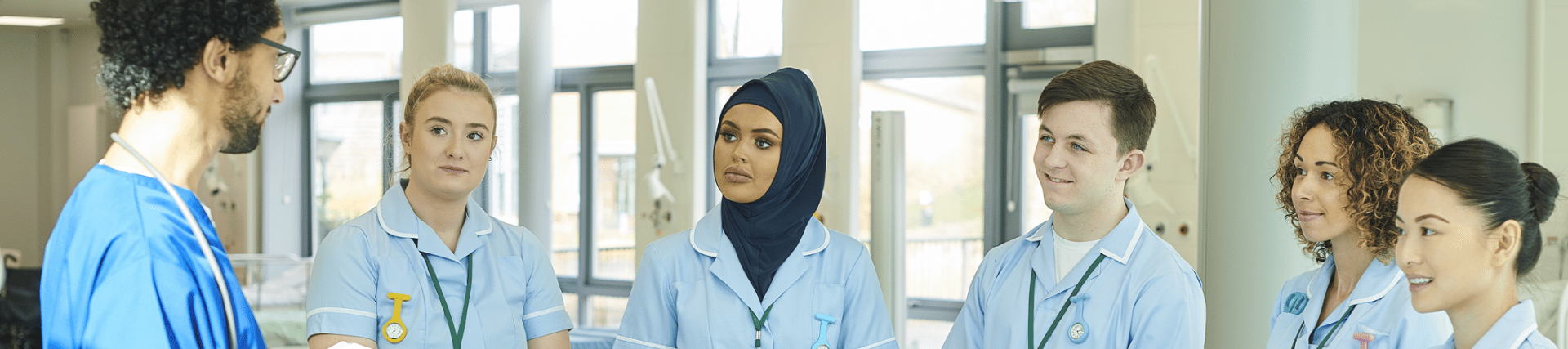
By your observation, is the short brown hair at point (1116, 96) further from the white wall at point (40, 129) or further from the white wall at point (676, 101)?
the white wall at point (676, 101)

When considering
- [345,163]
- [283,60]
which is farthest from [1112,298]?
[345,163]

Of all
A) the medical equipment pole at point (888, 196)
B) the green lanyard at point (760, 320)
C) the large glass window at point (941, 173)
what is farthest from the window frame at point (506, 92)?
the green lanyard at point (760, 320)

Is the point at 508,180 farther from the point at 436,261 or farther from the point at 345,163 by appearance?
the point at 436,261

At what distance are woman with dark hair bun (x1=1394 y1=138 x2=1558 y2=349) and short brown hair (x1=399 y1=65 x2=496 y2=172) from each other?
1.51 m

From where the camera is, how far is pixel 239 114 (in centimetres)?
105

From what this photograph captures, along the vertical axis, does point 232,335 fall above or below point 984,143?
below

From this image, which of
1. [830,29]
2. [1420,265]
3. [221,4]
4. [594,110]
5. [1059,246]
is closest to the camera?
[221,4]

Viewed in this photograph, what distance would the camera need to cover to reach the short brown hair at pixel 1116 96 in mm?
1500

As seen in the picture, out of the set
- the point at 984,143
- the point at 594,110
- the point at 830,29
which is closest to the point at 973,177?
the point at 984,143

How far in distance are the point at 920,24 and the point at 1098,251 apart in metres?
3.50

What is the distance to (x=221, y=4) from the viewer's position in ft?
3.31

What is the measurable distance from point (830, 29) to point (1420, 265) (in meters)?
3.68

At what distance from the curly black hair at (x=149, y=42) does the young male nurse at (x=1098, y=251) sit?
123 cm

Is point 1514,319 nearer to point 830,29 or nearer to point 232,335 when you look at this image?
point 232,335
